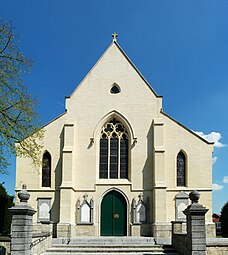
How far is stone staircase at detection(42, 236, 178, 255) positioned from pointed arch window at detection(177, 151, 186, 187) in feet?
15.3

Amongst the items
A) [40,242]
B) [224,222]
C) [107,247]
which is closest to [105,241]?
[107,247]

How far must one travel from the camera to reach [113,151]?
2256 cm

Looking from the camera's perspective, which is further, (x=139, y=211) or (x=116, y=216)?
(x=116, y=216)

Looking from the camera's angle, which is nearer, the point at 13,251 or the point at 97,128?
the point at 13,251

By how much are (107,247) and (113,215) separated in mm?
4953

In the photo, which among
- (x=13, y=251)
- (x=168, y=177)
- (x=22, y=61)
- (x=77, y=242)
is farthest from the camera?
(x=168, y=177)

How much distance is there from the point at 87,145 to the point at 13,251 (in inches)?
419

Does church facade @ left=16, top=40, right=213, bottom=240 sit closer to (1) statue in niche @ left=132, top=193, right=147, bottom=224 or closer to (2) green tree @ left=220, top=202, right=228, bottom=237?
(1) statue in niche @ left=132, top=193, right=147, bottom=224

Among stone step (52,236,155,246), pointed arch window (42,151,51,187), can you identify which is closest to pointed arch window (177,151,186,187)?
stone step (52,236,155,246)

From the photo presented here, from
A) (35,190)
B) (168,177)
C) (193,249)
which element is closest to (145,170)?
(168,177)

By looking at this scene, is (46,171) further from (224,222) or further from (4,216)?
(224,222)

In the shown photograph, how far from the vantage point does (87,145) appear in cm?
2230

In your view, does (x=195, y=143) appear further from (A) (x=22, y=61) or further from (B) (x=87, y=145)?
(A) (x=22, y=61)

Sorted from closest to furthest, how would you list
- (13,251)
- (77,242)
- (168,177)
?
(13,251), (77,242), (168,177)
